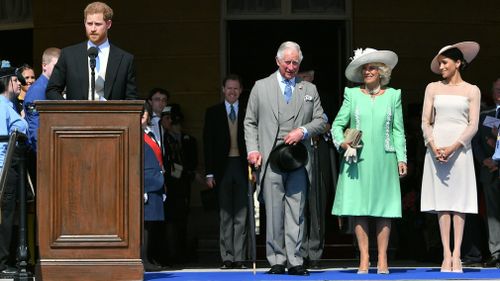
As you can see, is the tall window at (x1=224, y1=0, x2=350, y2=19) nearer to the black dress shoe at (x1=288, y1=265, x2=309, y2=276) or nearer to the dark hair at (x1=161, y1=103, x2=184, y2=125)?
the dark hair at (x1=161, y1=103, x2=184, y2=125)

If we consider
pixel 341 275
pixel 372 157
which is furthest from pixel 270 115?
pixel 341 275

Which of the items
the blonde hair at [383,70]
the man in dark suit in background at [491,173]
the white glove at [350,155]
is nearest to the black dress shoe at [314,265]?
the white glove at [350,155]

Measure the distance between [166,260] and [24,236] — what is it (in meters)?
3.68

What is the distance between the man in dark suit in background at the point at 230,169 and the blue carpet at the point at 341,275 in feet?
3.36

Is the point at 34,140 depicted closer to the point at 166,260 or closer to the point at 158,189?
the point at 158,189

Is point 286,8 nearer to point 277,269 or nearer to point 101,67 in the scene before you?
point 277,269

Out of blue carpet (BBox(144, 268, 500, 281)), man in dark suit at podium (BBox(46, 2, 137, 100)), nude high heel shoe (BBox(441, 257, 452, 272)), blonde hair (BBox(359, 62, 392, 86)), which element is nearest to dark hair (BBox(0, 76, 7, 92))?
man in dark suit at podium (BBox(46, 2, 137, 100))

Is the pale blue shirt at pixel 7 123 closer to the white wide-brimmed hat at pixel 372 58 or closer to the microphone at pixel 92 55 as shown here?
the microphone at pixel 92 55

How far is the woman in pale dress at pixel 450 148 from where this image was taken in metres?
12.3

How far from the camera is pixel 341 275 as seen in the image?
12.1 m

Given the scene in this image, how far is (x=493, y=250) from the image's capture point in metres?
13.8

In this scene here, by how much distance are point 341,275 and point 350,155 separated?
1.04m

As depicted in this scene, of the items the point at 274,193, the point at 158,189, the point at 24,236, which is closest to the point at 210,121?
the point at 158,189

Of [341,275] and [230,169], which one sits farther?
[230,169]
